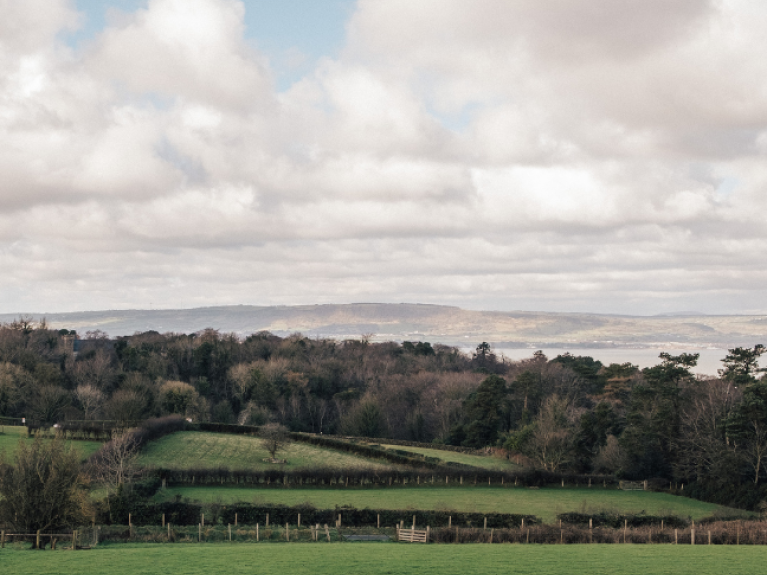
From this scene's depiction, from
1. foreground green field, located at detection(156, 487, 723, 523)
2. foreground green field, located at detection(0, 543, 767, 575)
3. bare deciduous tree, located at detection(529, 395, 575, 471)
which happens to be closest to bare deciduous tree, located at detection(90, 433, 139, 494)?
foreground green field, located at detection(156, 487, 723, 523)

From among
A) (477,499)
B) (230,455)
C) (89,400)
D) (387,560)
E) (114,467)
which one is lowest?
(477,499)

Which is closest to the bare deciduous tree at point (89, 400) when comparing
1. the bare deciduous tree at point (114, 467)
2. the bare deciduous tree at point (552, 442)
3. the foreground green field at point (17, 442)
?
the foreground green field at point (17, 442)

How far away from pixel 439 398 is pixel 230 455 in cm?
4285

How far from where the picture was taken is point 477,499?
53125mm

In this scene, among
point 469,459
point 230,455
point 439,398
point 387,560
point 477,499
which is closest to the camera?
point 387,560

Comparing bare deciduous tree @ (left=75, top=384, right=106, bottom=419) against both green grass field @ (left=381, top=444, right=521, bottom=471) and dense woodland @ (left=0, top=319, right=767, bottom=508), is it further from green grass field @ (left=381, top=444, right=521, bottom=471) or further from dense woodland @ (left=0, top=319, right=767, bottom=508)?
green grass field @ (left=381, top=444, right=521, bottom=471)

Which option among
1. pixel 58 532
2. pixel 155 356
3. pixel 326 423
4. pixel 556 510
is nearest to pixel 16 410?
pixel 155 356

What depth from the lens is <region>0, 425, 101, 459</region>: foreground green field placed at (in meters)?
64.0

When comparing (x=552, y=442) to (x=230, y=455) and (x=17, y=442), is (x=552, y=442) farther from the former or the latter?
(x=17, y=442)

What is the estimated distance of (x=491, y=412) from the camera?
8456cm

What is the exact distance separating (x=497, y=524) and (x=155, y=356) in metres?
87.1

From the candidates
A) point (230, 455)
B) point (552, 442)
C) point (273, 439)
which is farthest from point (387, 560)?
point (552, 442)

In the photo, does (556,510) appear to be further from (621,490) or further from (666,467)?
(666,467)

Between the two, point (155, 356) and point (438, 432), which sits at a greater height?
point (155, 356)
